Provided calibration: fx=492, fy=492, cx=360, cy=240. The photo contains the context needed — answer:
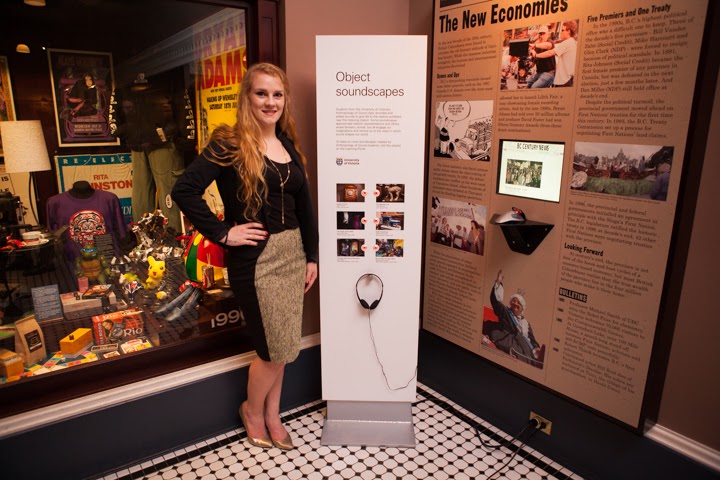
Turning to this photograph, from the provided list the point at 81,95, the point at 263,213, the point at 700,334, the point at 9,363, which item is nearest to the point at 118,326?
the point at 9,363

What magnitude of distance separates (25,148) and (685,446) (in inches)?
107

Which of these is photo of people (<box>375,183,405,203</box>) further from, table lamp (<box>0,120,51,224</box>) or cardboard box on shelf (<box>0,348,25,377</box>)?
cardboard box on shelf (<box>0,348,25,377</box>)

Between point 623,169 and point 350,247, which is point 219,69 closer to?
point 350,247

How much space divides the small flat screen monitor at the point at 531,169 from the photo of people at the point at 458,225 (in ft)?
0.66

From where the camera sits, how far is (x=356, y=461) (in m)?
2.23

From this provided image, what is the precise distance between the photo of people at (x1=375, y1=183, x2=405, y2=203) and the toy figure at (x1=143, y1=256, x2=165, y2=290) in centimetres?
108

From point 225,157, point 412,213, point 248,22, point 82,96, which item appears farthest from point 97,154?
point 412,213

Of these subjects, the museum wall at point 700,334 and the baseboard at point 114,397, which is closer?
the museum wall at point 700,334

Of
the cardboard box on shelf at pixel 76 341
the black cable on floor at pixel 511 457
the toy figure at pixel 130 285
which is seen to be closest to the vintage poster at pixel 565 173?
the black cable on floor at pixel 511 457

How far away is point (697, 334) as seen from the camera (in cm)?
179

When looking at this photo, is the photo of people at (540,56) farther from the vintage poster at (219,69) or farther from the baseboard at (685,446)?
the baseboard at (685,446)

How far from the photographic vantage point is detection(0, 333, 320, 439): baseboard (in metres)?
1.92

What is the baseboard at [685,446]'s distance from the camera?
178 centimetres

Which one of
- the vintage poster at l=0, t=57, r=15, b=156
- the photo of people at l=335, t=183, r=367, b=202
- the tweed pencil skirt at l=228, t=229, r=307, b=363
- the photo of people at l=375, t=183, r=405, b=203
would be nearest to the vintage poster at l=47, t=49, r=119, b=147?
the vintage poster at l=0, t=57, r=15, b=156
